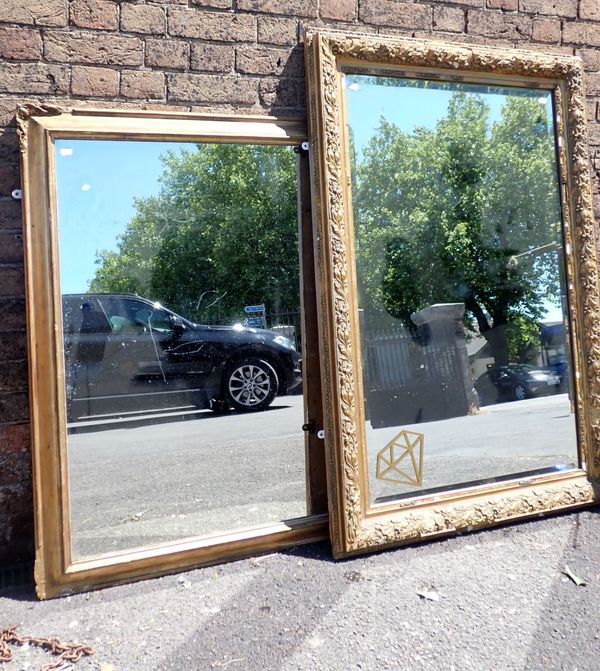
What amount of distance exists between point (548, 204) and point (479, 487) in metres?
1.60

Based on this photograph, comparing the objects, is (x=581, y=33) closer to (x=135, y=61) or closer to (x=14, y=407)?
(x=135, y=61)

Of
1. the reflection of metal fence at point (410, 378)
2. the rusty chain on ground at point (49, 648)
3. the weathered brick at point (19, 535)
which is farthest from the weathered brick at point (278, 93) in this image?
the rusty chain on ground at point (49, 648)

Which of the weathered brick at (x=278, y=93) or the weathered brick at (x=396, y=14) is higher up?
the weathered brick at (x=396, y=14)

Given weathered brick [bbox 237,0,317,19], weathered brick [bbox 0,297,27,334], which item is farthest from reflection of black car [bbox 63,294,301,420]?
weathered brick [bbox 237,0,317,19]

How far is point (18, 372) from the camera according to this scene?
2.28 metres

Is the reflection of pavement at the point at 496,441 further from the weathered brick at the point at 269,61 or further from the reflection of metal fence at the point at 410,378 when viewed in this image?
the weathered brick at the point at 269,61

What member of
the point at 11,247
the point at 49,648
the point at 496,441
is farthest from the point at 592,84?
the point at 49,648

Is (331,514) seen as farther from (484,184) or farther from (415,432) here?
(484,184)

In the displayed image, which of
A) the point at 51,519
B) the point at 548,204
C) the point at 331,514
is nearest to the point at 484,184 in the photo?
the point at 548,204

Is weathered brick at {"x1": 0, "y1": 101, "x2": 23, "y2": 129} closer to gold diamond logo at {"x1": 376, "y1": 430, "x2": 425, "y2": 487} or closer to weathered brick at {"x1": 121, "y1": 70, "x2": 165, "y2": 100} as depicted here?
weathered brick at {"x1": 121, "y1": 70, "x2": 165, "y2": 100}

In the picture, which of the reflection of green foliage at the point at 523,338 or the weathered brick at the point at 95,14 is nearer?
the weathered brick at the point at 95,14

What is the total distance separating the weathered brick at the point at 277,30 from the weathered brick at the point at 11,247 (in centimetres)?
149

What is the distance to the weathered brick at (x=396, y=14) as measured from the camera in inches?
104

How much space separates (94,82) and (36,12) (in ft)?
1.24
